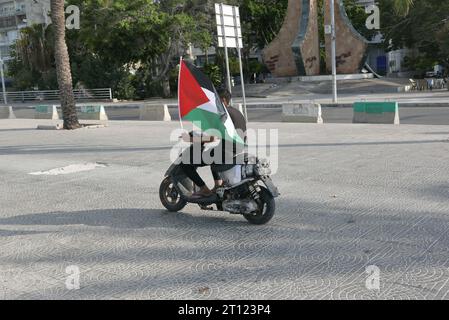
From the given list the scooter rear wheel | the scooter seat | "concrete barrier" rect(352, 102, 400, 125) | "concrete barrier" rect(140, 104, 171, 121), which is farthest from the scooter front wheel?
"concrete barrier" rect(140, 104, 171, 121)

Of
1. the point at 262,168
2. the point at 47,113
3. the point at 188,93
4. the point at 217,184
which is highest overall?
the point at 188,93

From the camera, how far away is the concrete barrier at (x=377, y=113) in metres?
16.5

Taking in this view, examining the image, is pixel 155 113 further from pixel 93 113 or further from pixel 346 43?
pixel 346 43

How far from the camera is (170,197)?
6625 millimetres

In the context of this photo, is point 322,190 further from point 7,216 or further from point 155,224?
point 7,216

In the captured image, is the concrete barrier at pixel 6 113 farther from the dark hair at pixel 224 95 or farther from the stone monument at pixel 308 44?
the dark hair at pixel 224 95

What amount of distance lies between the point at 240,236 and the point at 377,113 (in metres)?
12.7

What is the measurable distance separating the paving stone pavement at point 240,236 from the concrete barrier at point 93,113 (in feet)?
48.1

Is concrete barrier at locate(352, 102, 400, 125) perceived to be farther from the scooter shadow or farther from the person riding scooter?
the person riding scooter

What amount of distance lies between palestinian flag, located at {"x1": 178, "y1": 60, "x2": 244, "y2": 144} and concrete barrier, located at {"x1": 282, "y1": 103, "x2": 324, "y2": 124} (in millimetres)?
12478
